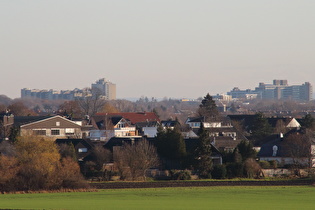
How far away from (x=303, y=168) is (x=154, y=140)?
14.3 m

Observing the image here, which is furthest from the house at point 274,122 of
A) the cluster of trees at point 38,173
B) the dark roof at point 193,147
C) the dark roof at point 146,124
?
the cluster of trees at point 38,173

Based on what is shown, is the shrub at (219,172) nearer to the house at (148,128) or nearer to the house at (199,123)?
the house at (148,128)

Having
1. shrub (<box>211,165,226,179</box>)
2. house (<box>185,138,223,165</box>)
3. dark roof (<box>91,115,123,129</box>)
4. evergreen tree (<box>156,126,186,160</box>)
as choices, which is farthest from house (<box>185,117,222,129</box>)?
shrub (<box>211,165,226,179</box>)

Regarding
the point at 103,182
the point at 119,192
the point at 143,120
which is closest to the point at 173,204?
the point at 119,192

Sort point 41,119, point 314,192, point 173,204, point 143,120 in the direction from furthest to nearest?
point 143,120, point 41,119, point 314,192, point 173,204

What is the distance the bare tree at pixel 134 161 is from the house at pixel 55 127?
23.8 m

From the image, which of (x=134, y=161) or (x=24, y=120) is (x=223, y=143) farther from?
(x=24, y=120)

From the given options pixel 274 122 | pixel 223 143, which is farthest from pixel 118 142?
pixel 274 122

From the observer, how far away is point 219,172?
2468 inches

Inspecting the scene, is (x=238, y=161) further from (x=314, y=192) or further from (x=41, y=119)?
(x=41, y=119)

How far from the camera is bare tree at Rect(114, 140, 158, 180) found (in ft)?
A: 202

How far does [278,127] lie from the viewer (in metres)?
103

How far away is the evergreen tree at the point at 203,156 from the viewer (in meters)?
63.5

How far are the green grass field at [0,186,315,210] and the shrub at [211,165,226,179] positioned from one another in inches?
344
